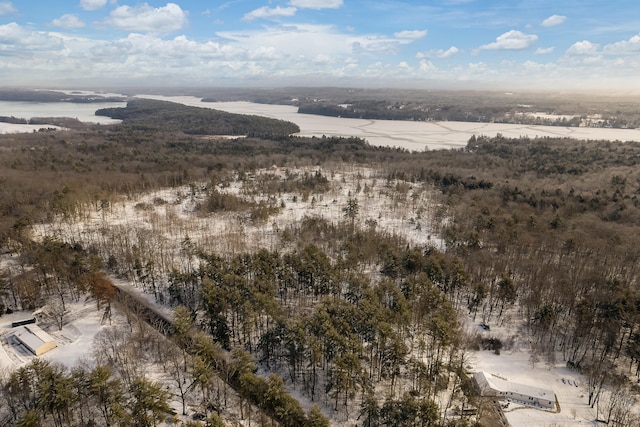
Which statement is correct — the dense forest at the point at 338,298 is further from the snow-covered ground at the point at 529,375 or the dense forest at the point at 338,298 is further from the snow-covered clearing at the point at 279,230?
the snow-covered clearing at the point at 279,230

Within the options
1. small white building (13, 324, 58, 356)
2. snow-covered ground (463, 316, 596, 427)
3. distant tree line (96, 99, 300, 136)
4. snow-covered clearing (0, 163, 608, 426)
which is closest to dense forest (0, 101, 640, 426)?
snow-covered ground (463, 316, 596, 427)

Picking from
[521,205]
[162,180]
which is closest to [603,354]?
[521,205]

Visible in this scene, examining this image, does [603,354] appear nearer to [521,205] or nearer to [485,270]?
[485,270]

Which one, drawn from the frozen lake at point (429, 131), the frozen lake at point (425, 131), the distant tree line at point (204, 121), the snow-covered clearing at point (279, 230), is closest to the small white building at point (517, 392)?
the snow-covered clearing at point (279, 230)

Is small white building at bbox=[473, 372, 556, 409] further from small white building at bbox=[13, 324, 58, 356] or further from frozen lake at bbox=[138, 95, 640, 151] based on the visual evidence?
frozen lake at bbox=[138, 95, 640, 151]

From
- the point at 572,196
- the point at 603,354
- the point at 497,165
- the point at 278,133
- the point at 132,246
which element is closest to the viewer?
the point at 603,354

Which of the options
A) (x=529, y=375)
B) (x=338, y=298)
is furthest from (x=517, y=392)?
(x=338, y=298)

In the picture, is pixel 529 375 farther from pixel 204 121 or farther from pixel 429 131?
pixel 204 121
